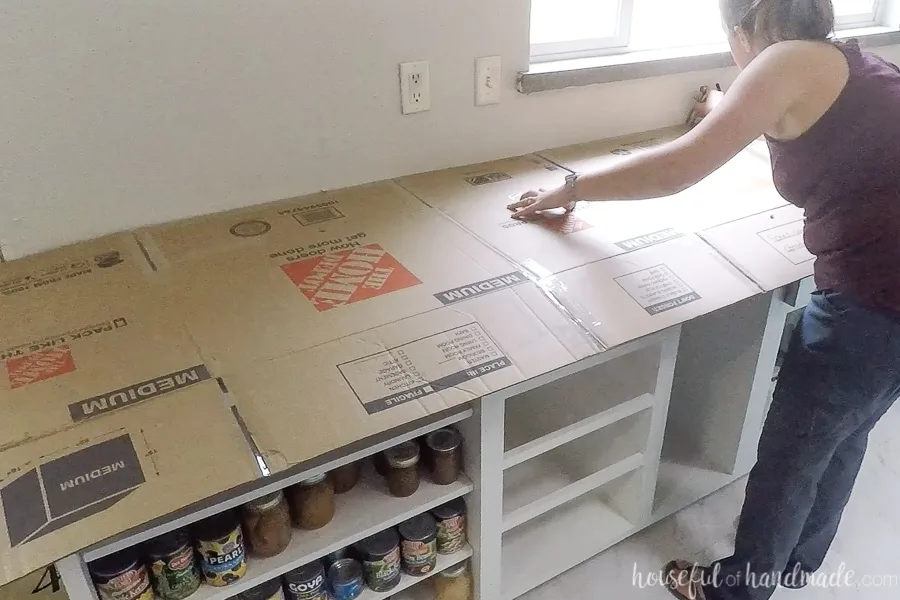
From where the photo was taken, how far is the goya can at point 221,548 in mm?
986

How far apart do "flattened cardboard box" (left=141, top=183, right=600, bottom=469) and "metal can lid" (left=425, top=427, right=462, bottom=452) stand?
0.74 feet

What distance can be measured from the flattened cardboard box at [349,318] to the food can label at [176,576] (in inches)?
10.3

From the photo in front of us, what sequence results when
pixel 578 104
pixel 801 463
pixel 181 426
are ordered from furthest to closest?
1. pixel 578 104
2. pixel 801 463
3. pixel 181 426

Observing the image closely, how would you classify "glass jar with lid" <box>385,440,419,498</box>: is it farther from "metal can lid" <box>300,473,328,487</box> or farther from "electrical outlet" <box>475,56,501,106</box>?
"electrical outlet" <box>475,56,501,106</box>

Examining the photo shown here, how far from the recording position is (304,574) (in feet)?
3.66

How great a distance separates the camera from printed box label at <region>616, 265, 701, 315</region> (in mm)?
1152

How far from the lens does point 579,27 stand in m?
1.86

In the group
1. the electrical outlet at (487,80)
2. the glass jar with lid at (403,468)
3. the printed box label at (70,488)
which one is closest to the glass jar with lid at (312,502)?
the glass jar with lid at (403,468)

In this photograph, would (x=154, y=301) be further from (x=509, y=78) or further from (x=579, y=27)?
(x=579, y=27)

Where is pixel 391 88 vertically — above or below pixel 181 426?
above

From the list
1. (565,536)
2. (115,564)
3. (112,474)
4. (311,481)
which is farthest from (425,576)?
(112,474)

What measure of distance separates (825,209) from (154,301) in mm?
1070

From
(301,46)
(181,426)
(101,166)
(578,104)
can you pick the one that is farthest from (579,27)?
(181,426)

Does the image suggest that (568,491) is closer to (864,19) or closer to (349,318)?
(349,318)
